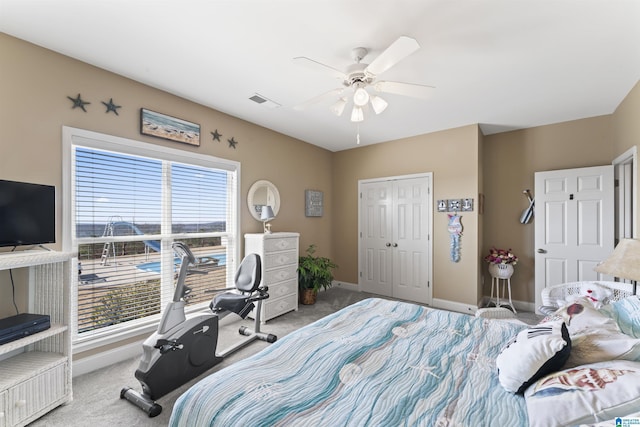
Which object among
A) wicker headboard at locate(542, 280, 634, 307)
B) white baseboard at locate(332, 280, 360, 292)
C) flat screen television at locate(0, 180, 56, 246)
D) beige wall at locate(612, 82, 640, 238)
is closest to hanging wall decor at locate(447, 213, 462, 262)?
wicker headboard at locate(542, 280, 634, 307)

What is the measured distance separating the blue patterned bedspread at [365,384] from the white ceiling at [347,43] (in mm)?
2056

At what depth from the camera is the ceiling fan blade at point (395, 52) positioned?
154 centimetres

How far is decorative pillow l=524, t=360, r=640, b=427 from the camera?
2.81ft

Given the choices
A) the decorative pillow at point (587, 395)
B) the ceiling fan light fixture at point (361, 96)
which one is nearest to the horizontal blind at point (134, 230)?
the ceiling fan light fixture at point (361, 96)

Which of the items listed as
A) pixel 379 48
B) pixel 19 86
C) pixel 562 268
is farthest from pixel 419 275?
pixel 19 86

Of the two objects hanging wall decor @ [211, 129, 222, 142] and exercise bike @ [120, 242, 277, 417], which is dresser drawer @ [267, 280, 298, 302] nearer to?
exercise bike @ [120, 242, 277, 417]

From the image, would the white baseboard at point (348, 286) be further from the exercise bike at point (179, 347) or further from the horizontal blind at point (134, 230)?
the exercise bike at point (179, 347)

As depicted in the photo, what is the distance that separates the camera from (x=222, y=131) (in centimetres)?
344

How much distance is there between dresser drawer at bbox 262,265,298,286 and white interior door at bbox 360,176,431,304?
160 centimetres

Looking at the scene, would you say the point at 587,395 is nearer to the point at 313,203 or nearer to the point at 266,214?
the point at 266,214

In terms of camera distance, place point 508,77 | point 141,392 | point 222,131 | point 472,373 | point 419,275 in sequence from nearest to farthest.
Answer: point 472,373 < point 141,392 < point 508,77 < point 222,131 < point 419,275

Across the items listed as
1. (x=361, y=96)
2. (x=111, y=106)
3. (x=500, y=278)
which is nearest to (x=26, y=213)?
(x=111, y=106)

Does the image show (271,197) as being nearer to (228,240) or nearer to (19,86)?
(228,240)

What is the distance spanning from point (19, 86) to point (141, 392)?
8.08 ft
